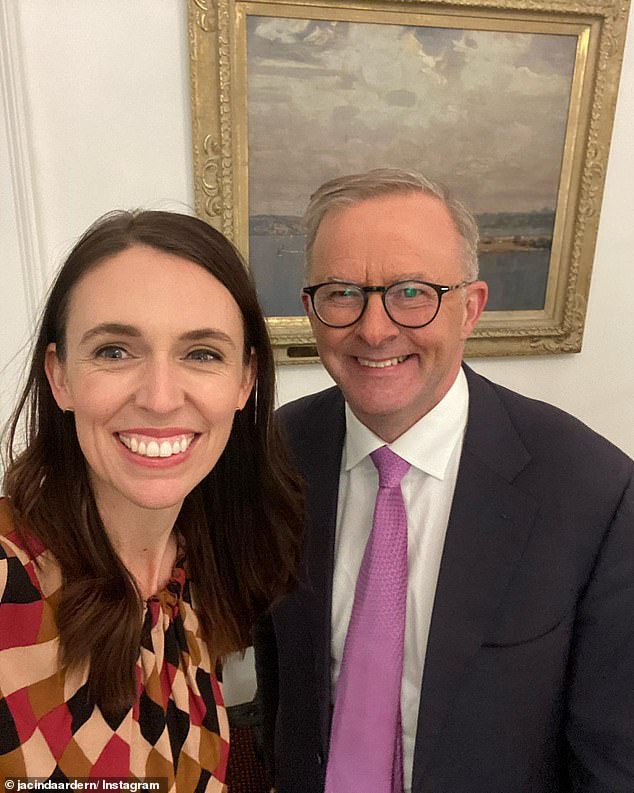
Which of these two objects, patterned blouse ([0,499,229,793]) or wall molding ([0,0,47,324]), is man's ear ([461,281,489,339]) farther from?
wall molding ([0,0,47,324])

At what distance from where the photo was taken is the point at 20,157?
1830 millimetres

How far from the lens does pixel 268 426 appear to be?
129cm

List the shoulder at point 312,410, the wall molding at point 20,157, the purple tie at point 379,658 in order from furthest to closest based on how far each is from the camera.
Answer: the wall molding at point 20,157
the shoulder at point 312,410
the purple tie at point 379,658

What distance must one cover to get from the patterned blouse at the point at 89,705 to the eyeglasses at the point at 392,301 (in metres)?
0.62

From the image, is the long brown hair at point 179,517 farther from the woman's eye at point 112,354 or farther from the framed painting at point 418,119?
the framed painting at point 418,119

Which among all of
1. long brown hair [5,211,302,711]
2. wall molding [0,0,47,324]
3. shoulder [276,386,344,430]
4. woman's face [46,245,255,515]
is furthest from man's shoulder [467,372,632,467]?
wall molding [0,0,47,324]

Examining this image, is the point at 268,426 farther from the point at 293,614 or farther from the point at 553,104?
the point at 553,104

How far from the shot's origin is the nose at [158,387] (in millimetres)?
928

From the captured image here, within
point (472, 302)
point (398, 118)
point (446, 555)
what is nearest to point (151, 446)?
point (446, 555)

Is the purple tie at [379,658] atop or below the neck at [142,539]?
below

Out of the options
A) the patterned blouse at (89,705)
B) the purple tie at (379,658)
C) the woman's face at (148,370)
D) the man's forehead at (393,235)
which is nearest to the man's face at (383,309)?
the man's forehead at (393,235)

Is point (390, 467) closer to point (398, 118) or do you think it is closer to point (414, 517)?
point (414, 517)

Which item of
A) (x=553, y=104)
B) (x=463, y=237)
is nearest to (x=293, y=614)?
(x=463, y=237)

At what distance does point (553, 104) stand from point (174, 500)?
1.91 meters
